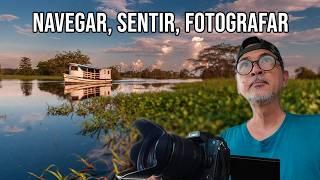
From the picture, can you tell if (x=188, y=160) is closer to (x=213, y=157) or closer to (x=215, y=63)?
(x=213, y=157)

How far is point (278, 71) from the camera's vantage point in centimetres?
251

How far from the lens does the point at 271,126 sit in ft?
8.22

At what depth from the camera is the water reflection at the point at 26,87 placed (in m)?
6.81

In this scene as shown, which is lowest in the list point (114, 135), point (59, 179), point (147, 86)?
point (59, 179)

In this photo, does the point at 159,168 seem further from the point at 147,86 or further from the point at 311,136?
the point at 147,86

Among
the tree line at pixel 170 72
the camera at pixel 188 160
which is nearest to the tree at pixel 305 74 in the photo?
the tree line at pixel 170 72

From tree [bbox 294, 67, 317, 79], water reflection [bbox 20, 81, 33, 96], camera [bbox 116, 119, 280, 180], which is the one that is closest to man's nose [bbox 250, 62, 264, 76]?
camera [bbox 116, 119, 280, 180]

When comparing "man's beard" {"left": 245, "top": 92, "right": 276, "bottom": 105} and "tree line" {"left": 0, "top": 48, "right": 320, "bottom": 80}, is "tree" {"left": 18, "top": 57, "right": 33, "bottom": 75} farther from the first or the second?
"man's beard" {"left": 245, "top": 92, "right": 276, "bottom": 105}

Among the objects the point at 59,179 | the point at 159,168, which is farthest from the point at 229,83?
the point at 159,168

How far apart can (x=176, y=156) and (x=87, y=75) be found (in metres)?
4.82

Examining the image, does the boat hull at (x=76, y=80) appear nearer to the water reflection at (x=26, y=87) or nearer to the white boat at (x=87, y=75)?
the white boat at (x=87, y=75)

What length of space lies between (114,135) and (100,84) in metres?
1.43

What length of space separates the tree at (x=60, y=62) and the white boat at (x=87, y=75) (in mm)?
89

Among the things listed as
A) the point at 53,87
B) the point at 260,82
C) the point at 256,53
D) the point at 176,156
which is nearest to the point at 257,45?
the point at 256,53
